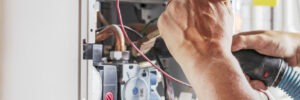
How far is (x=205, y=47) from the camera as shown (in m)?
0.83

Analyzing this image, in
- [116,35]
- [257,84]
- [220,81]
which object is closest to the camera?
[220,81]

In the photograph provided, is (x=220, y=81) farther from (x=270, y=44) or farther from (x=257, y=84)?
(x=270, y=44)

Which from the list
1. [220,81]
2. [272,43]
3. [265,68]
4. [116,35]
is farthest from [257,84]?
[116,35]

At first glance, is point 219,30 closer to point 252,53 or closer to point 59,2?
point 252,53

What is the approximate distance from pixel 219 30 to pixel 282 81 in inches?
14.6


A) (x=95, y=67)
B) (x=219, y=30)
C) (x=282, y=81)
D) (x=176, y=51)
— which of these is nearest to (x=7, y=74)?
(x=95, y=67)

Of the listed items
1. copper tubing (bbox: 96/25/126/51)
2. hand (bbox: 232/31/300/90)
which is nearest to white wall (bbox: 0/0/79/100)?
copper tubing (bbox: 96/25/126/51)

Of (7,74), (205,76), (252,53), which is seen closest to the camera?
(7,74)

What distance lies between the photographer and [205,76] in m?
0.82

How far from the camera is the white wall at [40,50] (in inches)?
23.7

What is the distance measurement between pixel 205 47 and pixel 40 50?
442mm

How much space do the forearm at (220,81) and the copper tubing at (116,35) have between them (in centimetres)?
23

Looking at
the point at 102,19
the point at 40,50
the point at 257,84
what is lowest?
the point at 257,84

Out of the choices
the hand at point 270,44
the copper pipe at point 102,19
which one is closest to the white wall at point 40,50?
the copper pipe at point 102,19
